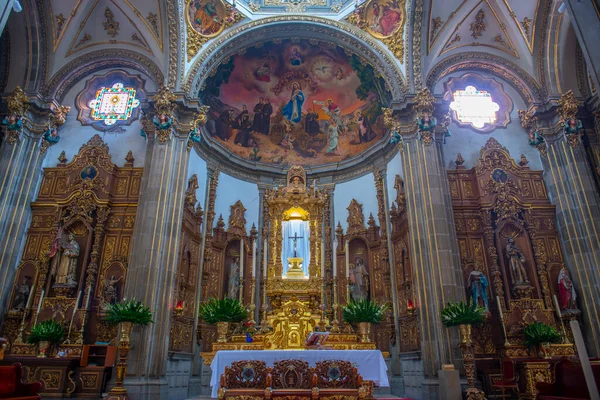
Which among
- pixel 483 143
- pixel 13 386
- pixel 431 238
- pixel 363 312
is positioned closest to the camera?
pixel 13 386

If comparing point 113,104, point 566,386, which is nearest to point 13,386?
point 566,386

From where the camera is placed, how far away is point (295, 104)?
1861 centimetres

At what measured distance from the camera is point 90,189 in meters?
14.1

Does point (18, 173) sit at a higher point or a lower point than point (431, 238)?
higher

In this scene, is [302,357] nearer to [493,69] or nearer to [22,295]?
[22,295]

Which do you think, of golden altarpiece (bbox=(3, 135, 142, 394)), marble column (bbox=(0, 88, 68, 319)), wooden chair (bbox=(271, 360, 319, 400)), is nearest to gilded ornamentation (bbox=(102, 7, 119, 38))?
marble column (bbox=(0, 88, 68, 319))

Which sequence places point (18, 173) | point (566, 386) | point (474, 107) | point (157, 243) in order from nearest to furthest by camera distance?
point (566, 386) → point (157, 243) → point (18, 173) → point (474, 107)

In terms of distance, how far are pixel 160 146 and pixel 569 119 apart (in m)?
13.6

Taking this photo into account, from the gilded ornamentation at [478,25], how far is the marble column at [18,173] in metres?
15.7

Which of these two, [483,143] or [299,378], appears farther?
[483,143]

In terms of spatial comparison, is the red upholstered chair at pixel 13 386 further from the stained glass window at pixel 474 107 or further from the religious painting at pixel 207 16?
the stained glass window at pixel 474 107

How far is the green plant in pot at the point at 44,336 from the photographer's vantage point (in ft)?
38.0

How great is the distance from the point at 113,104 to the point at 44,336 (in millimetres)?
8885

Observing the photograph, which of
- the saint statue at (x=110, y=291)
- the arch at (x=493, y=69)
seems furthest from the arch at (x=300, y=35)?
the saint statue at (x=110, y=291)
